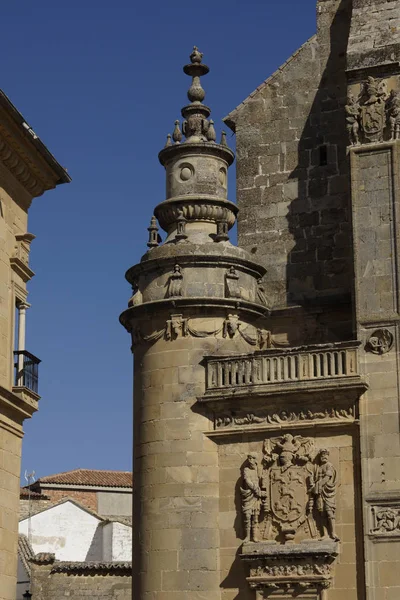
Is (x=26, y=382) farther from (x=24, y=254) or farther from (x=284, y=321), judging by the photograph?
(x=284, y=321)

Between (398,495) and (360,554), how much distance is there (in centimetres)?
123

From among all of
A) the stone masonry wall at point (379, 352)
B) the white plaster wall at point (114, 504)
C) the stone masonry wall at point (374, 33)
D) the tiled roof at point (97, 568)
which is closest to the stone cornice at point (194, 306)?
the stone masonry wall at point (379, 352)

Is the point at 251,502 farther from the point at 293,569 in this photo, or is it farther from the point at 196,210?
the point at 196,210

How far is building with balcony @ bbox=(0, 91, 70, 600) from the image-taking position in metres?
21.9

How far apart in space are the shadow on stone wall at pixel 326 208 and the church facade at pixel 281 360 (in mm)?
44

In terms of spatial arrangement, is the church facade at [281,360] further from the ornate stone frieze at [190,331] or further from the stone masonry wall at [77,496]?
the stone masonry wall at [77,496]

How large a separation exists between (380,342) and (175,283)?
4232 millimetres

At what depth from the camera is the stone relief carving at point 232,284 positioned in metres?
25.6

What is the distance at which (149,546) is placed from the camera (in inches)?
969

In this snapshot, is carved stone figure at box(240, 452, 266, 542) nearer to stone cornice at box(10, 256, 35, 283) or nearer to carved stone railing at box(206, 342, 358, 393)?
carved stone railing at box(206, 342, 358, 393)

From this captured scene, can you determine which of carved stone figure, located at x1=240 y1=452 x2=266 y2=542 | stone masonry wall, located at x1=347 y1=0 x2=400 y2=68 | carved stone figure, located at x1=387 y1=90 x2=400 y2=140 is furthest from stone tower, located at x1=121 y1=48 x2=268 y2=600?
carved stone figure, located at x1=387 y1=90 x2=400 y2=140

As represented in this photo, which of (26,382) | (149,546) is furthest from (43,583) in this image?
(26,382)

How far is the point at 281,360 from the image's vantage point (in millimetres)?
24656

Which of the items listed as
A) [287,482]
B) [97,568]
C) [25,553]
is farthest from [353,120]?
[25,553]
